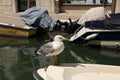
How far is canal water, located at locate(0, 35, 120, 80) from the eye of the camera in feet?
27.0

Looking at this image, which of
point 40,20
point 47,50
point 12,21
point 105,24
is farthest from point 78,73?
point 12,21

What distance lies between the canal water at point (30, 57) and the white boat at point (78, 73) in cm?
198

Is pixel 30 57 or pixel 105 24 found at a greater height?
pixel 105 24

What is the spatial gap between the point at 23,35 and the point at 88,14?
2.67 metres

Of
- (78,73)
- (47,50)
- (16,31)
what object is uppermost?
(47,50)

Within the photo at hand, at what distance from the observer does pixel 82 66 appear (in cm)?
582

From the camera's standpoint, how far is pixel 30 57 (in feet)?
31.5

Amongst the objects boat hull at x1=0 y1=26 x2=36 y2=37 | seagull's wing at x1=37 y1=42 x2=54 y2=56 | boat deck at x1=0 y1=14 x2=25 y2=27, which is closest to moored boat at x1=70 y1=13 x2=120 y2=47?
→ boat hull at x1=0 y1=26 x2=36 y2=37

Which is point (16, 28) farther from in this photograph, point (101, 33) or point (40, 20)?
point (101, 33)

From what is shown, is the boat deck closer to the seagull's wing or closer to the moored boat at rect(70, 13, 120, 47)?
the moored boat at rect(70, 13, 120, 47)

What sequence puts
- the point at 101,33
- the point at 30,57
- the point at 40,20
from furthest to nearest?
the point at 40,20, the point at 101,33, the point at 30,57

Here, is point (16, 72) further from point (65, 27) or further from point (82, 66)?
point (65, 27)

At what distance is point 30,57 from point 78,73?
4.15m

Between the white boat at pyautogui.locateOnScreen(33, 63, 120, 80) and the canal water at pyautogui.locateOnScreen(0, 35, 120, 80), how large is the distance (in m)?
1.98
